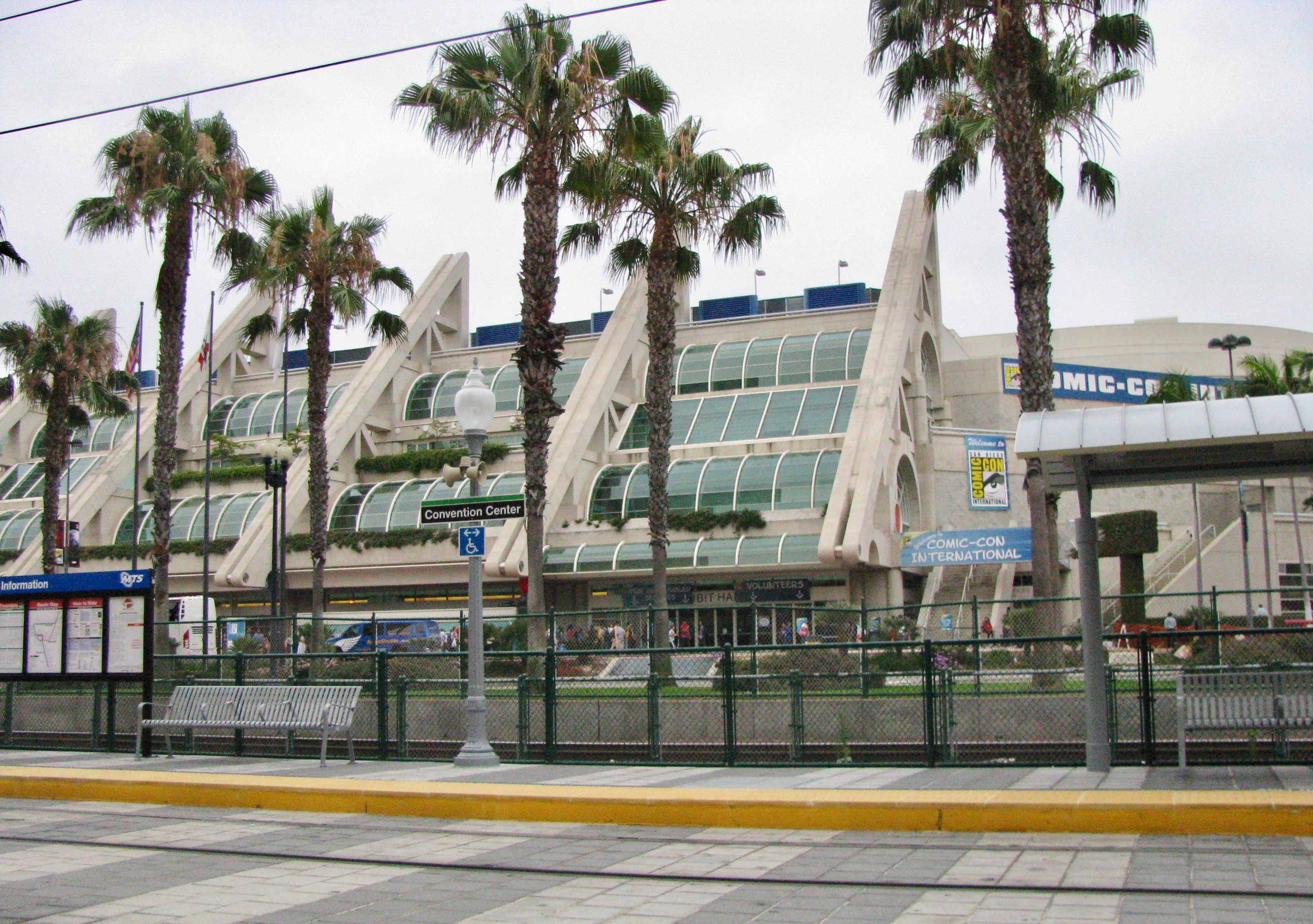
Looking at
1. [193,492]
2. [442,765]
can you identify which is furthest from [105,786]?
[193,492]

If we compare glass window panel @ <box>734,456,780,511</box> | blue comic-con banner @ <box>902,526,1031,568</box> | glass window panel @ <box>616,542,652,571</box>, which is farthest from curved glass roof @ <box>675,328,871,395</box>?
blue comic-con banner @ <box>902,526,1031,568</box>

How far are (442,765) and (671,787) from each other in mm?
4439

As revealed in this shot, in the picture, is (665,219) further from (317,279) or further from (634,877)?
(634,877)

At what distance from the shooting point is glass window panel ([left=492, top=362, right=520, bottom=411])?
185ft

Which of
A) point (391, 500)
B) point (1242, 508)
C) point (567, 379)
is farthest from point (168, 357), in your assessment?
point (1242, 508)

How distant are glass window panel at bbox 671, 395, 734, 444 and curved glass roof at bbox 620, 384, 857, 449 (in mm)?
23

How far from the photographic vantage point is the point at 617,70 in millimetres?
24781

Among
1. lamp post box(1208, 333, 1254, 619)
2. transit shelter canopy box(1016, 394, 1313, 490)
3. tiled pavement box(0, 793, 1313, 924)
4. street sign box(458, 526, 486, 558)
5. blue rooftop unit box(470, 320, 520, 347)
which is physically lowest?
tiled pavement box(0, 793, 1313, 924)

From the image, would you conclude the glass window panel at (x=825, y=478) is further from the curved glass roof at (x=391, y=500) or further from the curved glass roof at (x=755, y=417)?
the curved glass roof at (x=391, y=500)

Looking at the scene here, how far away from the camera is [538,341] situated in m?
23.8

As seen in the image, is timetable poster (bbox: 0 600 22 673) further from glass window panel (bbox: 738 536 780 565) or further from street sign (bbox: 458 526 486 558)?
glass window panel (bbox: 738 536 780 565)

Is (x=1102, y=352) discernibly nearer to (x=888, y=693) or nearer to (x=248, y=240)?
(x=248, y=240)

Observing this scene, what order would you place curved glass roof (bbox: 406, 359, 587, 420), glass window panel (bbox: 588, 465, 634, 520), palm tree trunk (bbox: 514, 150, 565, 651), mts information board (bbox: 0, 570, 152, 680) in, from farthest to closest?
curved glass roof (bbox: 406, 359, 587, 420)
glass window panel (bbox: 588, 465, 634, 520)
palm tree trunk (bbox: 514, 150, 565, 651)
mts information board (bbox: 0, 570, 152, 680)

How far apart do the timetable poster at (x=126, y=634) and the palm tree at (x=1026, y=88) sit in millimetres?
14687
